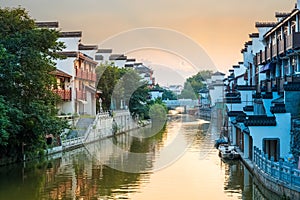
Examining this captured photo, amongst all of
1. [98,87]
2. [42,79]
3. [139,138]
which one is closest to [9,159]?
[42,79]

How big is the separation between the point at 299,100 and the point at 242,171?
4809mm

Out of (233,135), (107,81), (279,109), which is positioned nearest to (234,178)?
(279,109)

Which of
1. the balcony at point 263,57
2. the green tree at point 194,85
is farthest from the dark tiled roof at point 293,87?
the green tree at point 194,85

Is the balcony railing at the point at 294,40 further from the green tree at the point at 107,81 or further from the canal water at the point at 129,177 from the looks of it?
the green tree at the point at 107,81

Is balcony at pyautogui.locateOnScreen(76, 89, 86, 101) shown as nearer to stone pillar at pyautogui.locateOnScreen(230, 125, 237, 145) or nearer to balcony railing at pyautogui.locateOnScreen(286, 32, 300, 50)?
stone pillar at pyautogui.locateOnScreen(230, 125, 237, 145)

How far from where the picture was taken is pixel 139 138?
42.5 m

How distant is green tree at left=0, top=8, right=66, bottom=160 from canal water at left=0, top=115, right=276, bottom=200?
5.86 feet

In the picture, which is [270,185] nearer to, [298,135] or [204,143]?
[298,135]

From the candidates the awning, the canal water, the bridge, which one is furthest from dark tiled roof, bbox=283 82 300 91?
the bridge

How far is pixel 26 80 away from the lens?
22078 millimetres

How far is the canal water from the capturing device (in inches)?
688

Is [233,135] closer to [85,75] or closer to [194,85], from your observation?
[85,75]

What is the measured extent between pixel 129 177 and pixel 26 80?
20.7 feet

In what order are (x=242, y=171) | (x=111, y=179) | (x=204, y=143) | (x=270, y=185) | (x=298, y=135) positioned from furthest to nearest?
1. (x=204, y=143)
2. (x=242, y=171)
3. (x=111, y=179)
4. (x=298, y=135)
5. (x=270, y=185)
